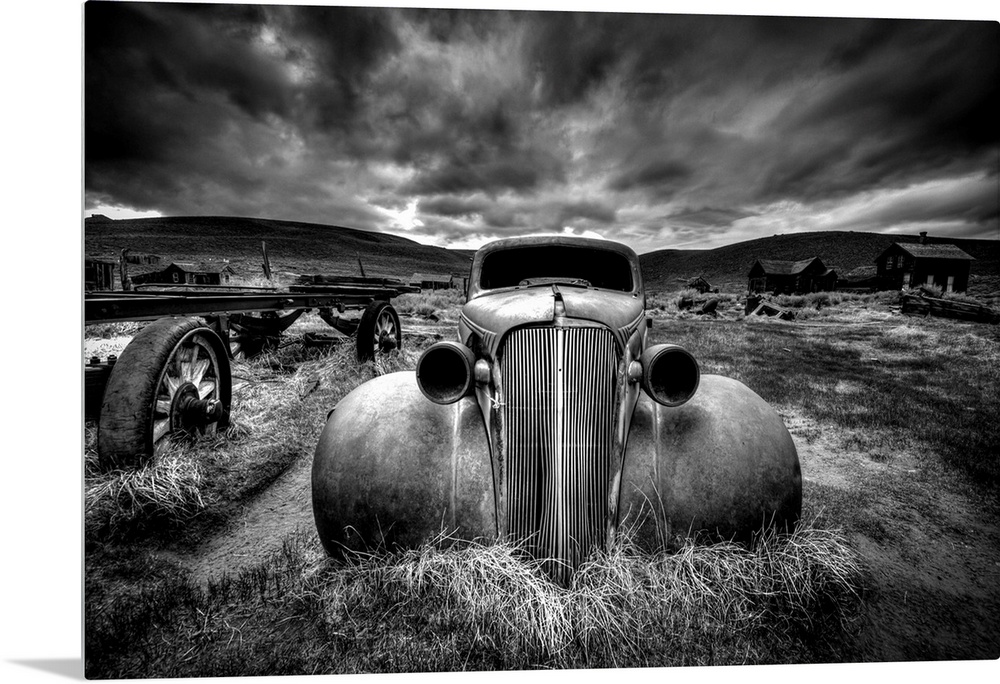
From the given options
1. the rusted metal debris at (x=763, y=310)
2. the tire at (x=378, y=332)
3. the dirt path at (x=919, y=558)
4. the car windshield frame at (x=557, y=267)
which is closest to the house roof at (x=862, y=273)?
the rusted metal debris at (x=763, y=310)

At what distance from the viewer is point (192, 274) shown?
361cm

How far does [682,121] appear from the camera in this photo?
113 inches

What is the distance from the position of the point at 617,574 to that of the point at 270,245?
3399 mm

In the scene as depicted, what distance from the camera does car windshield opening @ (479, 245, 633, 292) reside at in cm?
305

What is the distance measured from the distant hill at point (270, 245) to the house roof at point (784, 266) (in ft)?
7.73

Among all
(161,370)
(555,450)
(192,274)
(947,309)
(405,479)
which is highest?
(192,274)

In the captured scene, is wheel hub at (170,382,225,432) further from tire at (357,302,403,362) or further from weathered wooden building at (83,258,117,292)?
tire at (357,302,403,362)

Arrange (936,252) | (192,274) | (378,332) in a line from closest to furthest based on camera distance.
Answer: (936,252)
(192,274)
(378,332)

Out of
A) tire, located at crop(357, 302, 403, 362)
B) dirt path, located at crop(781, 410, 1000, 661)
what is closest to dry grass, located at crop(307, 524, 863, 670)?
dirt path, located at crop(781, 410, 1000, 661)

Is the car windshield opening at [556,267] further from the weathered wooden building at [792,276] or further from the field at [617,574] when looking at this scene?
the field at [617,574]

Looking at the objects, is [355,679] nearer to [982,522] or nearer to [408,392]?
[408,392]

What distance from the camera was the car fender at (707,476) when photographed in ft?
6.19

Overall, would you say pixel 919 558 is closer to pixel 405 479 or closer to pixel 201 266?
pixel 405 479

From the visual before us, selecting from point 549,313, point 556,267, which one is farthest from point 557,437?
point 556,267
